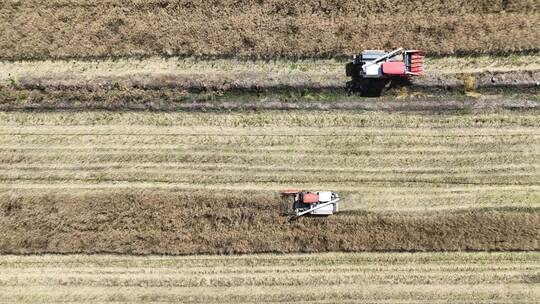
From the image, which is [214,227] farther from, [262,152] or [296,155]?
[296,155]

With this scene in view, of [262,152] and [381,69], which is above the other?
[381,69]

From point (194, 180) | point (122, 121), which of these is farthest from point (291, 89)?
point (122, 121)

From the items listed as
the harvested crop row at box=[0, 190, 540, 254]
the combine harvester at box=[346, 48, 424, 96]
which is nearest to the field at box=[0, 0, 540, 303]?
the harvested crop row at box=[0, 190, 540, 254]

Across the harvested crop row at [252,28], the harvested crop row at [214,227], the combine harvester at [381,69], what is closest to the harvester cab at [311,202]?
the harvested crop row at [214,227]

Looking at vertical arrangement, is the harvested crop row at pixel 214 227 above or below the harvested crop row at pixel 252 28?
below

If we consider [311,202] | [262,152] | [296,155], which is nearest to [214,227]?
[262,152]

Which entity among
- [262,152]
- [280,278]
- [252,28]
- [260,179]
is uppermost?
[252,28]

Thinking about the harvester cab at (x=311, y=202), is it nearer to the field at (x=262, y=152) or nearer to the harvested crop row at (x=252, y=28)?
the field at (x=262, y=152)

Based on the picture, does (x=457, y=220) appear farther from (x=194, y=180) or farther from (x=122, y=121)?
(x=122, y=121)
